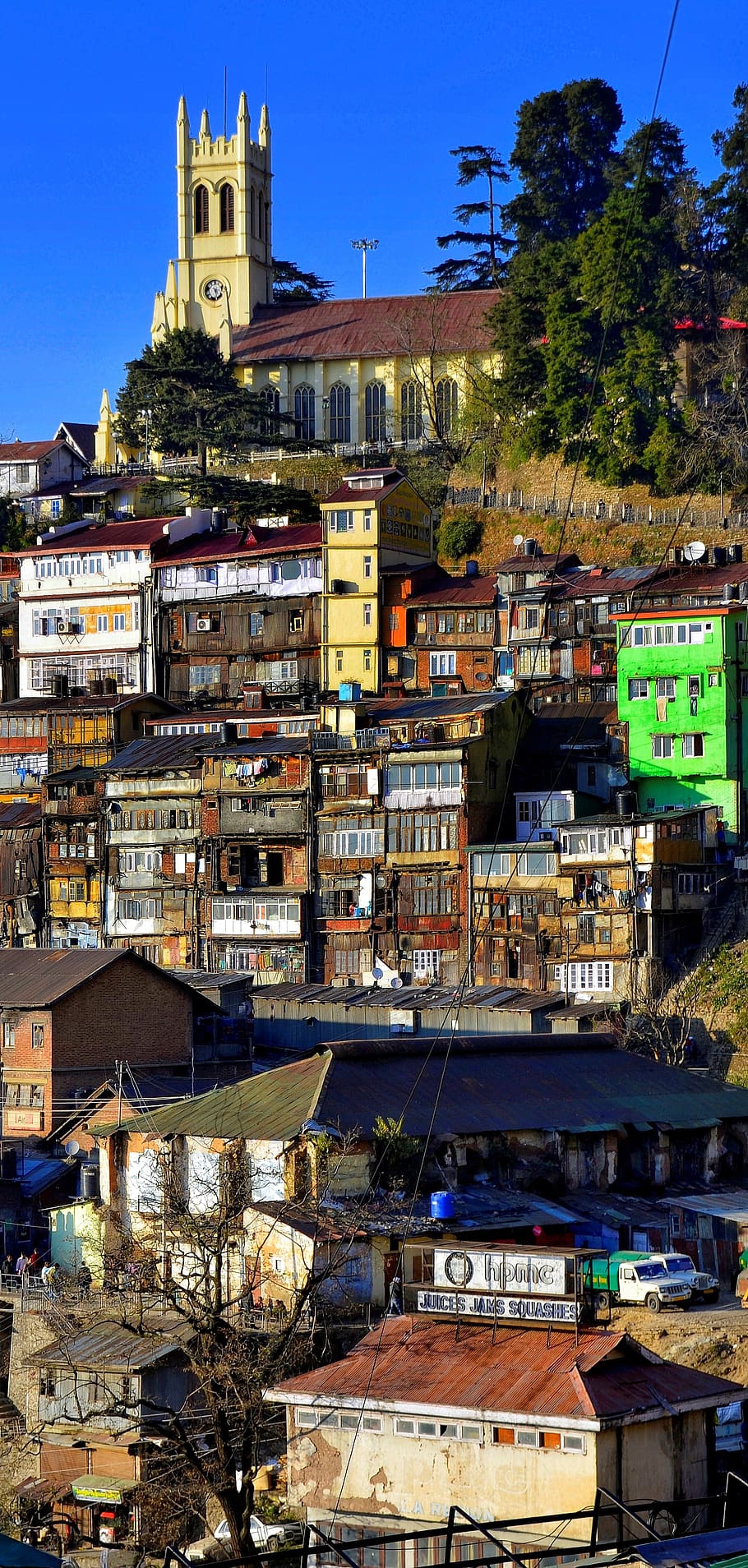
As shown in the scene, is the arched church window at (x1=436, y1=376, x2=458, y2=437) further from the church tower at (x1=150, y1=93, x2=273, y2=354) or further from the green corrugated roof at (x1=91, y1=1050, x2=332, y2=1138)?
the green corrugated roof at (x1=91, y1=1050, x2=332, y2=1138)

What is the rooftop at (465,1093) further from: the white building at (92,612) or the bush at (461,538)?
the bush at (461,538)

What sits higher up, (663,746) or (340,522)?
(340,522)

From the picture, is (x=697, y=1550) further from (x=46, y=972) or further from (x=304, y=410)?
(x=304, y=410)

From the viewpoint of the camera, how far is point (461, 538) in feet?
257

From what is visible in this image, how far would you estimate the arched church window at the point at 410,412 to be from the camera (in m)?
91.2

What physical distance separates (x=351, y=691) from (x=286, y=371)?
33.8m

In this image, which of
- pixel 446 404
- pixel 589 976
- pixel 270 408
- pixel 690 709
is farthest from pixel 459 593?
pixel 270 408

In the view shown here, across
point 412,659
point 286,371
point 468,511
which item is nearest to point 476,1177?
point 412,659

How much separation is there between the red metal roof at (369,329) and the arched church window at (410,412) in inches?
65.5

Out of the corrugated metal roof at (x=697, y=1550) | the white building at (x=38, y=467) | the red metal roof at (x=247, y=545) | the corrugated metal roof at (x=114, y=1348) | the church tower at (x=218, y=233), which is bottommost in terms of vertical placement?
the corrugated metal roof at (x=114, y=1348)

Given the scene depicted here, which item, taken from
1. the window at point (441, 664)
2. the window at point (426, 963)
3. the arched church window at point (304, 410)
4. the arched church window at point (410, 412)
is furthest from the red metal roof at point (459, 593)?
the arched church window at point (304, 410)

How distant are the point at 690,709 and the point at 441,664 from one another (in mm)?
11955

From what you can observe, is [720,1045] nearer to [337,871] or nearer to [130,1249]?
[337,871]

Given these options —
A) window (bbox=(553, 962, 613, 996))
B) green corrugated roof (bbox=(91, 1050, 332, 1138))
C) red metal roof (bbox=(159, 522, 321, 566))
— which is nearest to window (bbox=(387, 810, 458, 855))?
window (bbox=(553, 962, 613, 996))
